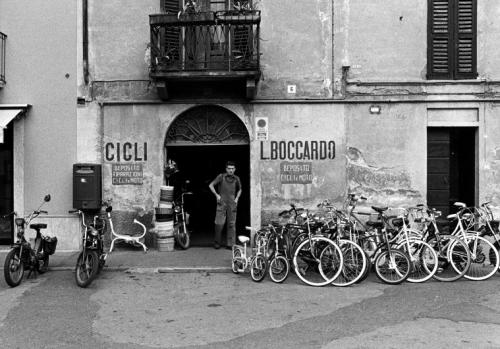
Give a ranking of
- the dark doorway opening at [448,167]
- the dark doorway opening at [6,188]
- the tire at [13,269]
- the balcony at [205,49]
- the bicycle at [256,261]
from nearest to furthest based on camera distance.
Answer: the tire at [13,269], the bicycle at [256,261], the balcony at [205,49], the dark doorway opening at [448,167], the dark doorway opening at [6,188]

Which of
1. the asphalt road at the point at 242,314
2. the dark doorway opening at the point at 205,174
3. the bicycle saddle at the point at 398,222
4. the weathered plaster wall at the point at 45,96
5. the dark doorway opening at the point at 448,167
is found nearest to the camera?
the asphalt road at the point at 242,314

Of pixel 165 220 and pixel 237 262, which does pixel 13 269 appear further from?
pixel 237 262

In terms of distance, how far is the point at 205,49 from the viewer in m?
9.87

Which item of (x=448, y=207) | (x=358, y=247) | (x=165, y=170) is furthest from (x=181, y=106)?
(x=448, y=207)

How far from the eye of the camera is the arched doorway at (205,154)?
1048 cm

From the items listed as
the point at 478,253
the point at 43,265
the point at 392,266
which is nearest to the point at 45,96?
the point at 43,265

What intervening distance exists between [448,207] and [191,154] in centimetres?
667

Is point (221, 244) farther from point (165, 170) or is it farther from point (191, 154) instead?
point (191, 154)

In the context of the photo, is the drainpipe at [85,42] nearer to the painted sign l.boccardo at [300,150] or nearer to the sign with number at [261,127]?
the sign with number at [261,127]

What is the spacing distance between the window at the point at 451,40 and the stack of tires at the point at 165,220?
5.98m

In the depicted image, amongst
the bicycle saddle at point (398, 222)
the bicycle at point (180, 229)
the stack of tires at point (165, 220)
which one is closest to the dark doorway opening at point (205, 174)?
the bicycle at point (180, 229)

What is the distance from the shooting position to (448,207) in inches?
411

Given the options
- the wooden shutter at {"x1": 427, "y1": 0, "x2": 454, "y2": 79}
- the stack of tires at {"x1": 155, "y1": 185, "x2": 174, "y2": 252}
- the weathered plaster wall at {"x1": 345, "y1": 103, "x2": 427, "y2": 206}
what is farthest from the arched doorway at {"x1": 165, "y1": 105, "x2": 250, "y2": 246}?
the wooden shutter at {"x1": 427, "y1": 0, "x2": 454, "y2": 79}

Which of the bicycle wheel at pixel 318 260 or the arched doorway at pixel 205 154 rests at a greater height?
the arched doorway at pixel 205 154
